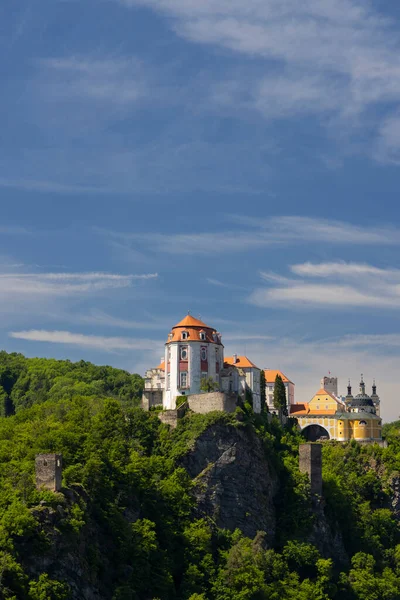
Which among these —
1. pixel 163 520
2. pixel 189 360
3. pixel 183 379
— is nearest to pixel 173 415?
pixel 183 379

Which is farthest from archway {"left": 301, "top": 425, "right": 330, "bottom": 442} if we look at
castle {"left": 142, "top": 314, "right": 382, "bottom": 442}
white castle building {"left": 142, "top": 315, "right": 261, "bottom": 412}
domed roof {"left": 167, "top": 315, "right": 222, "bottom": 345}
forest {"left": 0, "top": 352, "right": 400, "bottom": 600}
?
domed roof {"left": 167, "top": 315, "right": 222, "bottom": 345}

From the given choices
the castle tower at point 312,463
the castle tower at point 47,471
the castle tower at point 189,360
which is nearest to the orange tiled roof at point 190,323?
the castle tower at point 189,360

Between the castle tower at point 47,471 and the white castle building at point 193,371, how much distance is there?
25.9m

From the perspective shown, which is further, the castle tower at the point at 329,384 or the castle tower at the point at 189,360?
the castle tower at the point at 329,384

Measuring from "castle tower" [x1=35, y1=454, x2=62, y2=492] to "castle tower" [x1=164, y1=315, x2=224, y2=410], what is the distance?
26127mm

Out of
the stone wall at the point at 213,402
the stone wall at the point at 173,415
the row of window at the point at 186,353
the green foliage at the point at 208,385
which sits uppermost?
the row of window at the point at 186,353

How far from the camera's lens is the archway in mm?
133125

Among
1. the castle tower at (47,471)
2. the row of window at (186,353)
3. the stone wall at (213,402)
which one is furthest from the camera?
the row of window at (186,353)

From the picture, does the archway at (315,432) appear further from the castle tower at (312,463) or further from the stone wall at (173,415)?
the stone wall at (173,415)

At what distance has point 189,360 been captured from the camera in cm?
11219

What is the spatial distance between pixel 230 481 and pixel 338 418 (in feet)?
98.0

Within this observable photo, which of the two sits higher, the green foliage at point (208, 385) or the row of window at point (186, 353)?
the row of window at point (186, 353)

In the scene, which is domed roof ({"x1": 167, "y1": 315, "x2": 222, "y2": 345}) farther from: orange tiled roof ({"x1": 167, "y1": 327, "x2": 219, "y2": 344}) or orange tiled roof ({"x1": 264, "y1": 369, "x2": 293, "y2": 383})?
orange tiled roof ({"x1": 264, "y1": 369, "x2": 293, "y2": 383})

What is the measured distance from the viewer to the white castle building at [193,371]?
367 ft
